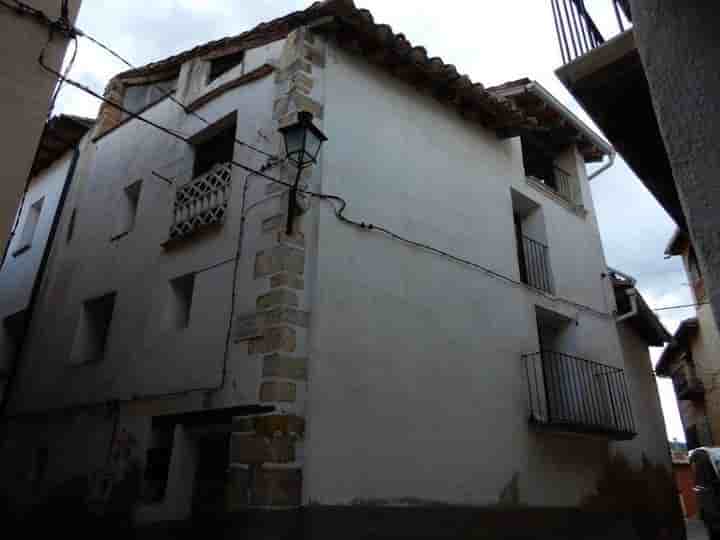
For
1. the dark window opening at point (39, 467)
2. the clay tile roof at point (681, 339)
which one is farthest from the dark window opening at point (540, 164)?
the dark window opening at point (39, 467)

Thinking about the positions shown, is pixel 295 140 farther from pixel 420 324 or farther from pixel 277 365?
pixel 420 324

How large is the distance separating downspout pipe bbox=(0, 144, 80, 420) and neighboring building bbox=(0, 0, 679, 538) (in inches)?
7.2

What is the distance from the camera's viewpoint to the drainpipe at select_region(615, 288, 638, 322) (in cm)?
985

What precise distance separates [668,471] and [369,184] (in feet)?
25.5

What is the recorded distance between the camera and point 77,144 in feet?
35.5

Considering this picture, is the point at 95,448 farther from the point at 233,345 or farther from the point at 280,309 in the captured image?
the point at 280,309

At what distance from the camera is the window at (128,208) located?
864 centimetres

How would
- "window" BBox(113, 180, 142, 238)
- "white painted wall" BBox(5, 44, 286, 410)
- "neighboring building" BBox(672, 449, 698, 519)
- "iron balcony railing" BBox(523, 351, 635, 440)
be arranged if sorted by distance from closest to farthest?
"white painted wall" BBox(5, 44, 286, 410)
"iron balcony railing" BBox(523, 351, 635, 440)
"window" BBox(113, 180, 142, 238)
"neighboring building" BBox(672, 449, 698, 519)

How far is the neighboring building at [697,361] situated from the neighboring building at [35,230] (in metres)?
16.1

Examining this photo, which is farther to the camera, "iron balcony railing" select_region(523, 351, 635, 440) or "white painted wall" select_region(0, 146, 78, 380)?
"white painted wall" select_region(0, 146, 78, 380)

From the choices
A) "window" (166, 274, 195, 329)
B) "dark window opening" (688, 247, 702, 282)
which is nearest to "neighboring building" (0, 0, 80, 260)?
"window" (166, 274, 195, 329)

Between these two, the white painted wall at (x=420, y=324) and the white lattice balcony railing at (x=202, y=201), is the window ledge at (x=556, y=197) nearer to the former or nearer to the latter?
the white painted wall at (x=420, y=324)

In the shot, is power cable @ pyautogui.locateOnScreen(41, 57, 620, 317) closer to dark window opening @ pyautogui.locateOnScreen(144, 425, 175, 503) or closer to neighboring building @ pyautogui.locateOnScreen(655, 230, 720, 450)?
dark window opening @ pyautogui.locateOnScreen(144, 425, 175, 503)

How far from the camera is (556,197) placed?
9.97m
